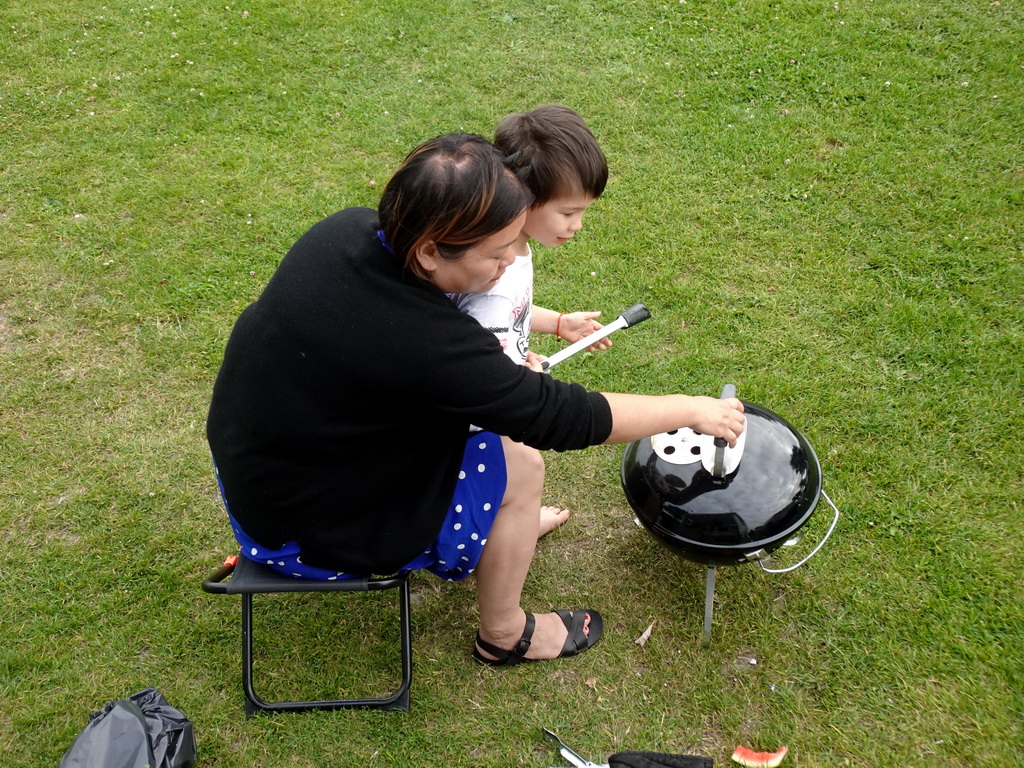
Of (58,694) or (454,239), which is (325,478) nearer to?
(454,239)

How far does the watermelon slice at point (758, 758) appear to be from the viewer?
2139mm

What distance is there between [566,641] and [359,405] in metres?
1.18

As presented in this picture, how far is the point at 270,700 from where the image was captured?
235cm

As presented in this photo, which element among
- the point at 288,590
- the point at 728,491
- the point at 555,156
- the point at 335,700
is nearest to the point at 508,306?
the point at 555,156

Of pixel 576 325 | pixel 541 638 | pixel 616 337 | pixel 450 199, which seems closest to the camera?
pixel 450 199

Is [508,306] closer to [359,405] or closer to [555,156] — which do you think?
[555,156]

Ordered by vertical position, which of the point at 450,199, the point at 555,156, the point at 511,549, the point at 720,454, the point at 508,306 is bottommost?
the point at 511,549

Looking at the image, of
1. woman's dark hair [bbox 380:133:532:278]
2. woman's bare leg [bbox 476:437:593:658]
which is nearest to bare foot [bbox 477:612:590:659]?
woman's bare leg [bbox 476:437:593:658]

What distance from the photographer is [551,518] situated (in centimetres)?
273

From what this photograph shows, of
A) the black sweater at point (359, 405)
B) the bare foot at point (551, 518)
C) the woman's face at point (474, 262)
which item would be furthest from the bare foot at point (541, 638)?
the woman's face at point (474, 262)

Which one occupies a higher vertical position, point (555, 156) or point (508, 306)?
point (555, 156)

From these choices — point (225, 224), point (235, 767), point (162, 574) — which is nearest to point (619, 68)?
point (225, 224)

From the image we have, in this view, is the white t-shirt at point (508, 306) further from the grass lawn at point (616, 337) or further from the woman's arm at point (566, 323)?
the grass lawn at point (616, 337)

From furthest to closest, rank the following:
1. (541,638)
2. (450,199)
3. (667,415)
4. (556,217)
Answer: (541,638), (556,217), (667,415), (450,199)
